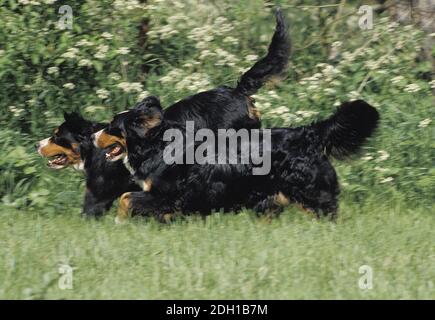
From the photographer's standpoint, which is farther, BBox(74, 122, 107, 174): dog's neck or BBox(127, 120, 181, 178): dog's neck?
BBox(74, 122, 107, 174): dog's neck

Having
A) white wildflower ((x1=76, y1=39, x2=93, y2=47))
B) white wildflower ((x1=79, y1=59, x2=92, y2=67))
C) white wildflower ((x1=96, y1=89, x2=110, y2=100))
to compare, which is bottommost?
white wildflower ((x1=96, y1=89, x2=110, y2=100))

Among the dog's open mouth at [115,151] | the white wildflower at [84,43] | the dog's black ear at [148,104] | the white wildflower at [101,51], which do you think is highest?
the white wildflower at [84,43]

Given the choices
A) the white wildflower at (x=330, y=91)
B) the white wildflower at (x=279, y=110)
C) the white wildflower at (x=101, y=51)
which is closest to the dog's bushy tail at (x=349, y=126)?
the white wildflower at (x=279, y=110)

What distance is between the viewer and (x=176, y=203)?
649 centimetres

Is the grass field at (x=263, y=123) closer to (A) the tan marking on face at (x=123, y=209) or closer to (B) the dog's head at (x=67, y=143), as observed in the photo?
(A) the tan marking on face at (x=123, y=209)

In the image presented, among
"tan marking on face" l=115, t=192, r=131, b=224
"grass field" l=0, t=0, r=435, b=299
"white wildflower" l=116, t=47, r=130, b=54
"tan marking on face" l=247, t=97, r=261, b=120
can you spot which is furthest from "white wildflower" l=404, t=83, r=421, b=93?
"tan marking on face" l=115, t=192, r=131, b=224

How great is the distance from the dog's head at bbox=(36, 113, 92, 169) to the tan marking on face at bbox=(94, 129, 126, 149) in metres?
0.35

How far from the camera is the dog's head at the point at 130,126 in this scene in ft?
21.1

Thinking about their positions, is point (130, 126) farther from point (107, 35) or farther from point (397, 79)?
point (397, 79)

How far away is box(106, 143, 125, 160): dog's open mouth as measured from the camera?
21.6ft

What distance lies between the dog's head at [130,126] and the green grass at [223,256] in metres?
0.58

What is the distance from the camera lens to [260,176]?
639 cm

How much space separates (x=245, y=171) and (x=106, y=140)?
1.11 meters

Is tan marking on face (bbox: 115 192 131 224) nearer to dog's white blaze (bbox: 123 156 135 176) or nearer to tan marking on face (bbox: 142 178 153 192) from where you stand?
tan marking on face (bbox: 142 178 153 192)
